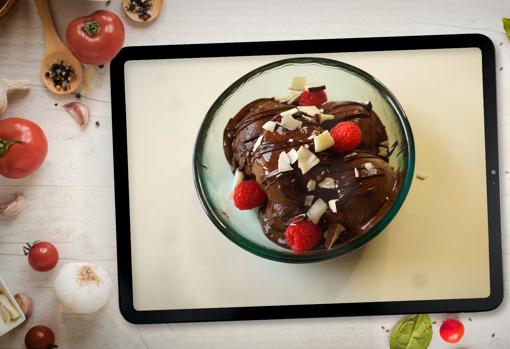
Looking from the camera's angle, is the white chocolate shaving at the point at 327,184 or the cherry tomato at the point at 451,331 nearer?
the white chocolate shaving at the point at 327,184

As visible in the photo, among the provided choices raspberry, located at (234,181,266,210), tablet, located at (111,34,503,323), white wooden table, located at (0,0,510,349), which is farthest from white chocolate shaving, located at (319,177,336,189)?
white wooden table, located at (0,0,510,349)

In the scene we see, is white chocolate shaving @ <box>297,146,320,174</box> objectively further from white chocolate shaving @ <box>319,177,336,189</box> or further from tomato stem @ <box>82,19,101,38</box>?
tomato stem @ <box>82,19,101,38</box>

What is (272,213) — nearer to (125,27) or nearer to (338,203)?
(338,203)

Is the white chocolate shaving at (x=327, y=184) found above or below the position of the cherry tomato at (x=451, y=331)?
above

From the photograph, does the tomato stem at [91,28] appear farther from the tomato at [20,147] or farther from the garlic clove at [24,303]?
the garlic clove at [24,303]

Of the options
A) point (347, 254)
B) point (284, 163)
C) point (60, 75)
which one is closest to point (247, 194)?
point (284, 163)

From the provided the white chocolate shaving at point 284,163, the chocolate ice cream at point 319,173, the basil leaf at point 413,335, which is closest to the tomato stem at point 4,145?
the chocolate ice cream at point 319,173
